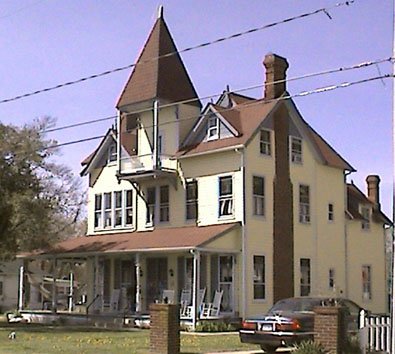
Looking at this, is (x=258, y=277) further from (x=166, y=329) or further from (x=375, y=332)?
(x=166, y=329)

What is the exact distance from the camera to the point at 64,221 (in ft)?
237

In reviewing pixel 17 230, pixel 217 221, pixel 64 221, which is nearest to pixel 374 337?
pixel 217 221

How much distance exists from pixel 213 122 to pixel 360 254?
1117 cm

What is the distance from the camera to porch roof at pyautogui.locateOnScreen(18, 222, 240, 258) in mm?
33406

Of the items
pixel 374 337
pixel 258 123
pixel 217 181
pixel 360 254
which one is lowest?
pixel 374 337

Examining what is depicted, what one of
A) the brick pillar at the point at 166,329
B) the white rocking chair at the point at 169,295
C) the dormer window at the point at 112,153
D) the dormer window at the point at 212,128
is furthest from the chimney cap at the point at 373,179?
the brick pillar at the point at 166,329

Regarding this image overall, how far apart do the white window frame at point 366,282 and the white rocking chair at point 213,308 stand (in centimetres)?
1026

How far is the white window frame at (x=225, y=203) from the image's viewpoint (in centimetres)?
3503

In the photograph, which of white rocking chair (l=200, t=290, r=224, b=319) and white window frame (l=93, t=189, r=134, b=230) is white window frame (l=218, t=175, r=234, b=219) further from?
white window frame (l=93, t=189, r=134, b=230)

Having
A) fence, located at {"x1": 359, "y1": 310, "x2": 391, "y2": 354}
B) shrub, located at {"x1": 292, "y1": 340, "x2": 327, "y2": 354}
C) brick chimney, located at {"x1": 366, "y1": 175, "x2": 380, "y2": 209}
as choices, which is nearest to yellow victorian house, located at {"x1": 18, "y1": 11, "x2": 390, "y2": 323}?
brick chimney, located at {"x1": 366, "y1": 175, "x2": 380, "y2": 209}

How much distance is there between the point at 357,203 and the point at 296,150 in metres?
6.68

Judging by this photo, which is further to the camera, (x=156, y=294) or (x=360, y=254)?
(x=360, y=254)

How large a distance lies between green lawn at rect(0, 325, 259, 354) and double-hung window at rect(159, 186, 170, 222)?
9.10 metres

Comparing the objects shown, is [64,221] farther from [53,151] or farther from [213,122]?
[213,122]
